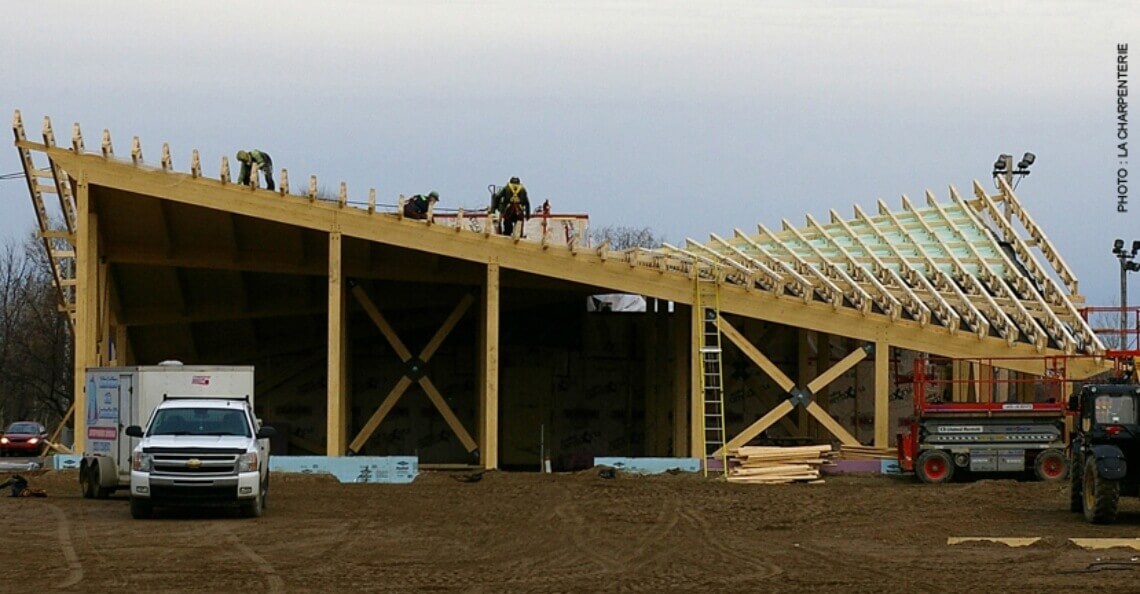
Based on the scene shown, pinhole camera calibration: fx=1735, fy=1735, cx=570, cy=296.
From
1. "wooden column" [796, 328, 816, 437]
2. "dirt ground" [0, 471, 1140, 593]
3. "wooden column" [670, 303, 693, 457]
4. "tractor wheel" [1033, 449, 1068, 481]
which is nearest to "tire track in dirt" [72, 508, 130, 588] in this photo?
"dirt ground" [0, 471, 1140, 593]

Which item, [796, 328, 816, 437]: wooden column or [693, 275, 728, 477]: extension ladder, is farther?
[796, 328, 816, 437]: wooden column

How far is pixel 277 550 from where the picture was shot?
Result: 20.1 meters

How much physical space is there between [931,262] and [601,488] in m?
10.6

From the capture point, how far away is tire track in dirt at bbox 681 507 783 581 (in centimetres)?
1770

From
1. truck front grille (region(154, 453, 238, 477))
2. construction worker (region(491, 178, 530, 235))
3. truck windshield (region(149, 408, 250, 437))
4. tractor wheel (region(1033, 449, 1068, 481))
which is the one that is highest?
construction worker (region(491, 178, 530, 235))

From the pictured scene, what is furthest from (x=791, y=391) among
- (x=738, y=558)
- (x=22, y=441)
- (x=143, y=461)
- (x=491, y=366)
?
(x=22, y=441)

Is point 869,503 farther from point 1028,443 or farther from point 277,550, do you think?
point 277,550

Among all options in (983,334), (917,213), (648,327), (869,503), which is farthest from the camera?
(648,327)

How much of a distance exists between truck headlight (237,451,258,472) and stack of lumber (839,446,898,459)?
15.7 m

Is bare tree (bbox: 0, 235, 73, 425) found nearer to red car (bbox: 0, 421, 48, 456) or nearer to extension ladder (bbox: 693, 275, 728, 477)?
red car (bbox: 0, 421, 48, 456)

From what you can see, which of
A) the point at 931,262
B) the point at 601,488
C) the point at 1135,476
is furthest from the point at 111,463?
the point at 931,262

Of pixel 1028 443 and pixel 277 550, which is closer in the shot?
pixel 277 550

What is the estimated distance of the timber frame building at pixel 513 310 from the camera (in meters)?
36.2

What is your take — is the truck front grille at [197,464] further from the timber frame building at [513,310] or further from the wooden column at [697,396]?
the wooden column at [697,396]
